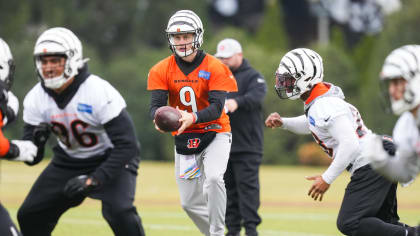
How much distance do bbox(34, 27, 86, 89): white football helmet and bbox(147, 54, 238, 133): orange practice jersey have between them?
4.42 ft

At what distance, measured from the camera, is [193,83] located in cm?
721

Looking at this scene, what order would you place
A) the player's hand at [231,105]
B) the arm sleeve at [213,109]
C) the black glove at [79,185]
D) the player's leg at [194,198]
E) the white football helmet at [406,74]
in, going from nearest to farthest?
1. the white football helmet at [406,74]
2. the black glove at [79,185]
3. the arm sleeve at [213,109]
4. the player's leg at [194,198]
5. the player's hand at [231,105]

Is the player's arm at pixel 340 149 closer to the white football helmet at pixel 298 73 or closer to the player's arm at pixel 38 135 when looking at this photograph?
the white football helmet at pixel 298 73

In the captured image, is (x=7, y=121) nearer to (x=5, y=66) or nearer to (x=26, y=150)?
(x=26, y=150)

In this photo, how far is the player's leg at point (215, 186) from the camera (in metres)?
7.14

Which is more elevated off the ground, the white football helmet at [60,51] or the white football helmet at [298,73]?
the white football helmet at [60,51]

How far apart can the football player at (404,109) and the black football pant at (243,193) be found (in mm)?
3616

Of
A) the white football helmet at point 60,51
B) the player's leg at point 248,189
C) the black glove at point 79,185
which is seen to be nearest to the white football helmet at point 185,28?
the white football helmet at point 60,51

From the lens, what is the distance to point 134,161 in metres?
6.45

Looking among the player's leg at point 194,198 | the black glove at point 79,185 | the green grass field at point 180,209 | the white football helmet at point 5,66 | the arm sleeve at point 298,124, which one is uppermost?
the white football helmet at point 5,66

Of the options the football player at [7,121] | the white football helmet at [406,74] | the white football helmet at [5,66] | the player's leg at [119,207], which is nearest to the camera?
the white football helmet at [406,74]

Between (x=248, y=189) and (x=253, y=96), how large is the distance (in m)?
1.16

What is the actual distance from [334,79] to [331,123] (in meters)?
29.2

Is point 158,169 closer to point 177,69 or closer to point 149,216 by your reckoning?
point 149,216
